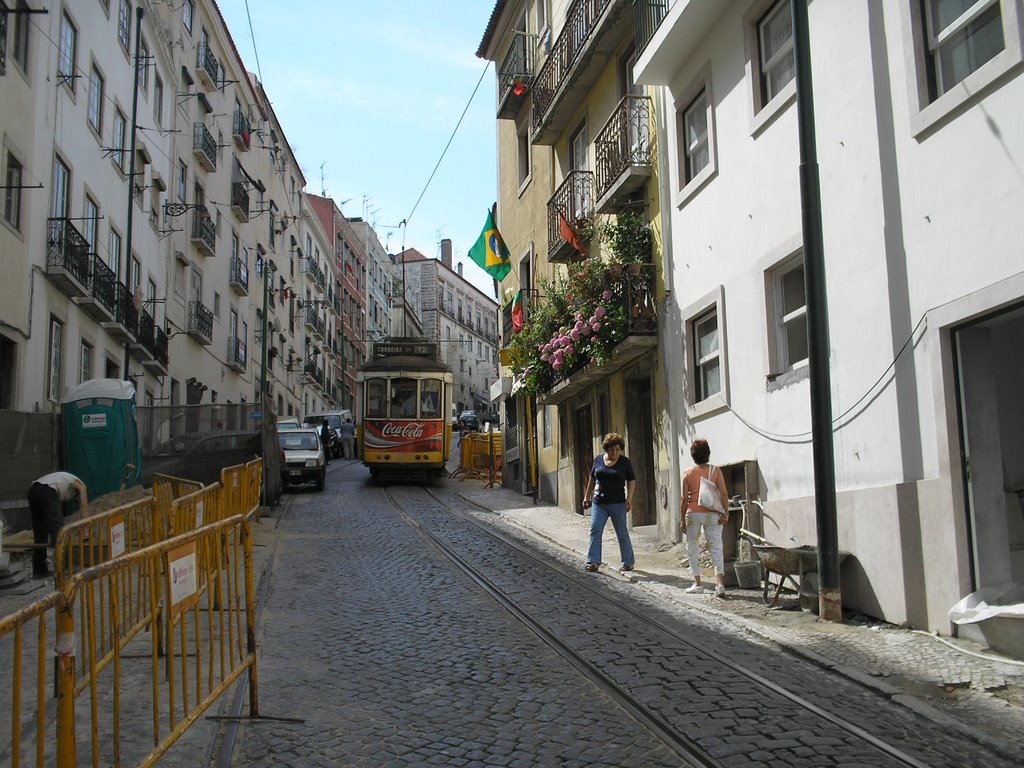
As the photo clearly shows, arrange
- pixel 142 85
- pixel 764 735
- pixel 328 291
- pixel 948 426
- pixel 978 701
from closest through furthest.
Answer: pixel 764 735, pixel 978 701, pixel 948 426, pixel 142 85, pixel 328 291

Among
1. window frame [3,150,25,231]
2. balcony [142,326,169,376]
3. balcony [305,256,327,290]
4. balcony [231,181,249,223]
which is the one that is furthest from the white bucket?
balcony [305,256,327,290]

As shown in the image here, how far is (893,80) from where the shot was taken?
27.2 feet

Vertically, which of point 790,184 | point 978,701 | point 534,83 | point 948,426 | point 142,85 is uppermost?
point 142,85

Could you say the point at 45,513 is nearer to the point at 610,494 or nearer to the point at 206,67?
the point at 610,494

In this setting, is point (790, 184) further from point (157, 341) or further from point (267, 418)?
point (157, 341)

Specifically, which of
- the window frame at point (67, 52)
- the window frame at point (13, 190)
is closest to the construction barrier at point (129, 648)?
the window frame at point (13, 190)

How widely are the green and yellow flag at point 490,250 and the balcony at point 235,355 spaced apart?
1604 cm

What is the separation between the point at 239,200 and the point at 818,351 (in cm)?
3149

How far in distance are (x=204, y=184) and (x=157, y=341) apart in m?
8.42

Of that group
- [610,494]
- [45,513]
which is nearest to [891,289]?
[610,494]

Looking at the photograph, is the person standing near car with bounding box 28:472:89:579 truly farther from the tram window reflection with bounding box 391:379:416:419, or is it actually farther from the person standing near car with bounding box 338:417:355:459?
the person standing near car with bounding box 338:417:355:459

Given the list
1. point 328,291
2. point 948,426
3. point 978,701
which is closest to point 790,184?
point 948,426

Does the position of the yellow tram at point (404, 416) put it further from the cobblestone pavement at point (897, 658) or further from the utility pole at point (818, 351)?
the utility pole at point (818, 351)

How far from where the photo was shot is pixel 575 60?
17.3 metres
